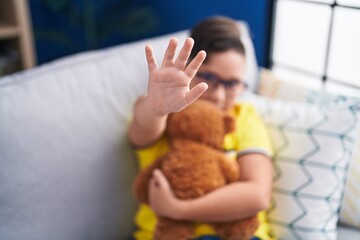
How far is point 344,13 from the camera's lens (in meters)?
1.53

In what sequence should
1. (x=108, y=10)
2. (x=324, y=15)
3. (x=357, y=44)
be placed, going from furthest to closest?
(x=108, y=10) → (x=324, y=15) → (x=357, y=44)

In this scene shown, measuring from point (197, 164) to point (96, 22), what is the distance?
1.65 m

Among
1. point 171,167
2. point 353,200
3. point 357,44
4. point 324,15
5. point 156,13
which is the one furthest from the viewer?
point 156,13

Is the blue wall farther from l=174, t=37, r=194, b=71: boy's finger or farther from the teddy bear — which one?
l=174, t=37, r=194, b=71: boy's finger

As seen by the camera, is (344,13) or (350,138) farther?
(344,13)

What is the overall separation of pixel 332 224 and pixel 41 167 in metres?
0.77

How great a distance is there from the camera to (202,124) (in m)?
0.96

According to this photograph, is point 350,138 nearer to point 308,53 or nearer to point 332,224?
point 332,224

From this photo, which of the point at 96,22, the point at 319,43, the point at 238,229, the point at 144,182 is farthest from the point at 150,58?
the point at 96,22

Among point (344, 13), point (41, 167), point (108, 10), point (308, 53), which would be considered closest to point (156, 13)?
point (108, 10)

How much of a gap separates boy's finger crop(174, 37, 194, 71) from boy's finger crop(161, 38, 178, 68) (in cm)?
1

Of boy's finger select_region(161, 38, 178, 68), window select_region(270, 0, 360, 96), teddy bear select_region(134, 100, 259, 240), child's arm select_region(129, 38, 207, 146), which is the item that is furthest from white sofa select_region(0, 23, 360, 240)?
window select_region(270, 0, 360, 96)

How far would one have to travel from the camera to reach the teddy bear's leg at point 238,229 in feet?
3.13

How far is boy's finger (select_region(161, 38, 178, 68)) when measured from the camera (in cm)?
71
